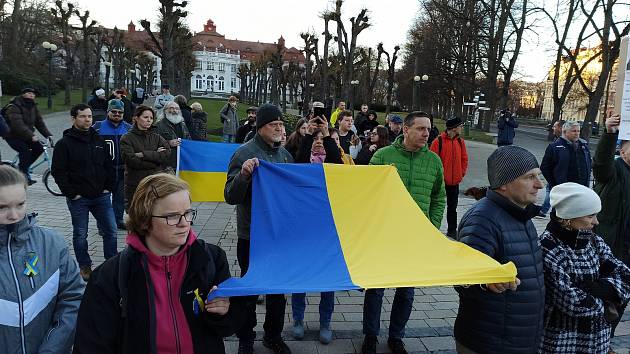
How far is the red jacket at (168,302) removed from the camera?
1.95m

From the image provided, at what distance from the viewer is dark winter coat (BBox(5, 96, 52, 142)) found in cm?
949

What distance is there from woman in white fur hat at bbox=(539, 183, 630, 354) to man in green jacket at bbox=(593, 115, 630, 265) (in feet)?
4.73

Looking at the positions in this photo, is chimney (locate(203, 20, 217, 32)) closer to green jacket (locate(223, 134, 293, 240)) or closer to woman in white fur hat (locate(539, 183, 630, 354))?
green jacket (locate(223, 134, 293, 240))

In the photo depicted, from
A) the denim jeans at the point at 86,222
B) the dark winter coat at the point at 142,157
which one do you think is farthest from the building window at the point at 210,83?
the denim jeans at the point at 86,222

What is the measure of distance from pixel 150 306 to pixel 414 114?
300 centimetres

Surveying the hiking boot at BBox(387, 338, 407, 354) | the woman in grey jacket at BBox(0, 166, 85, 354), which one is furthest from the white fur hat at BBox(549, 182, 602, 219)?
the woman in grey jacket at BBox(0, 166, 85, 354)

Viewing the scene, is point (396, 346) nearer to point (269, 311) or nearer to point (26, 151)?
point (269, 311)

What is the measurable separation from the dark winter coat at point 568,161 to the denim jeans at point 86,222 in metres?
7.20

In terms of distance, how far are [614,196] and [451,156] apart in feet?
12.2

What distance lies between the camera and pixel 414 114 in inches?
165

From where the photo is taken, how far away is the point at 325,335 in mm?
4113

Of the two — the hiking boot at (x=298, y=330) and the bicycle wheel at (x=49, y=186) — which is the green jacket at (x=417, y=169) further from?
the bicycle wheel at (x=49, y=186)

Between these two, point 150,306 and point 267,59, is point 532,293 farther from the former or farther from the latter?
point 267,59

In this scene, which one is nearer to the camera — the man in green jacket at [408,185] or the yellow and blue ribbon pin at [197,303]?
the yellow and blue ribbon pin at [197,303]
